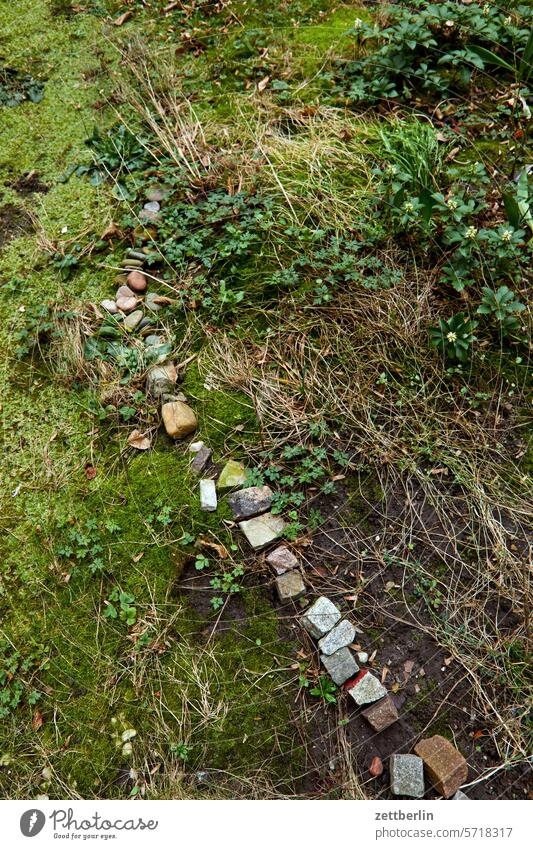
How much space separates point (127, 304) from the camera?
361cm

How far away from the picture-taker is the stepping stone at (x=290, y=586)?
2736 mm

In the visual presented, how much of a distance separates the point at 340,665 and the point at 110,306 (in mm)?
2239

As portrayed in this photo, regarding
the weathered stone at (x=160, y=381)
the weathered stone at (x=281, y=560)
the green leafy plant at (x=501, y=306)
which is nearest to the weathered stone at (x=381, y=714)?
the weathered stone at (x=281, y=560)

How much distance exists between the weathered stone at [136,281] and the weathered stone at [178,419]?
0.84 meters

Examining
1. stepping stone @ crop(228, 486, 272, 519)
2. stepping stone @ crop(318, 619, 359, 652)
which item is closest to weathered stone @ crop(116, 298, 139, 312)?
stepping stone @ crop(228, 486, 272, 519)

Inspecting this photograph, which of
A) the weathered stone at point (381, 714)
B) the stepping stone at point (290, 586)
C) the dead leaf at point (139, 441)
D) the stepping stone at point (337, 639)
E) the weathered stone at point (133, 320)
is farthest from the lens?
the weathered stone at point (133, 320)

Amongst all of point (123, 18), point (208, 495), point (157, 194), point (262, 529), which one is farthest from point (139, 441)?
point (123, 18)

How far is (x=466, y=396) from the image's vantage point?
317 cm

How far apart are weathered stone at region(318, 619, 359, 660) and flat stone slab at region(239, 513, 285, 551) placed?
0.47 m

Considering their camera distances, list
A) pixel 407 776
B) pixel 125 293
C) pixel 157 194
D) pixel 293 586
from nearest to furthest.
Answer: pixel 407 776, pixel 293 586, pixel 125 293, pixel 157 194

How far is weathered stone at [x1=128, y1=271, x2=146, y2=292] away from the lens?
3.67 m

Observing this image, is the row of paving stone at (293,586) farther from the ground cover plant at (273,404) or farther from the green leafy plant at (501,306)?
the green leafy plant at (501,306)

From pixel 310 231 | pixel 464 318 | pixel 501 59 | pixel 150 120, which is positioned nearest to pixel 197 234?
pixel 310 231

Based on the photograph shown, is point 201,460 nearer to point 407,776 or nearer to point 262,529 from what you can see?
point 262,529
